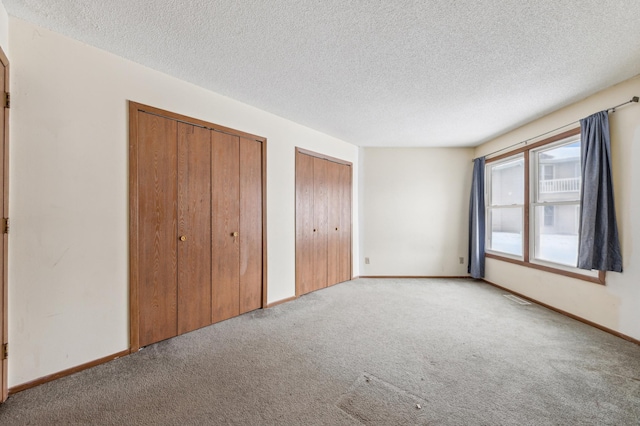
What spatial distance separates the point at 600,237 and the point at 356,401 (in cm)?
305

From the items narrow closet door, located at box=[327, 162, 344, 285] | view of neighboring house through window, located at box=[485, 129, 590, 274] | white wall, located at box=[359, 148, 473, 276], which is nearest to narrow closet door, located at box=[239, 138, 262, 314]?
narrow closet door, located at box=[327, 162, 344, 285]

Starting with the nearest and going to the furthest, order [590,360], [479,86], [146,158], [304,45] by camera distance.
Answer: [304,45] → [590,360] → [146,158] → [479,86]

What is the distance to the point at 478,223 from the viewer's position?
4.64 m

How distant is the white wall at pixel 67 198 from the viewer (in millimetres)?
1790

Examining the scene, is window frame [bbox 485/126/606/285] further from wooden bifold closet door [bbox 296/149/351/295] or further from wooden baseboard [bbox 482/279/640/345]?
wooden bifold closet door [bbox 296/149/351/295]

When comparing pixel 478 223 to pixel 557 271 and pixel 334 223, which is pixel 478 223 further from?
pixel 334 223

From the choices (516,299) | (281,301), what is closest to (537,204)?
(516,299)

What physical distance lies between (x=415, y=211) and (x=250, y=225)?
331 cm

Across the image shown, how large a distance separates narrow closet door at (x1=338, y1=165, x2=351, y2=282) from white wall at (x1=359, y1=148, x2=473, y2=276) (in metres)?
Result: 0.42

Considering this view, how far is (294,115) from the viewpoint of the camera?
3492 mm

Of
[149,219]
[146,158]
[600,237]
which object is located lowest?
[600,237]

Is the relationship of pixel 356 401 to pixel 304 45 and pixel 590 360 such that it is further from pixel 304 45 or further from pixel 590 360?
pixel 304 45

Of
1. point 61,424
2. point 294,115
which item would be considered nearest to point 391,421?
point 61,424

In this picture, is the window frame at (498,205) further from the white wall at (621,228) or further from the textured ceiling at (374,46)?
the textured ceiling at (374,46)
